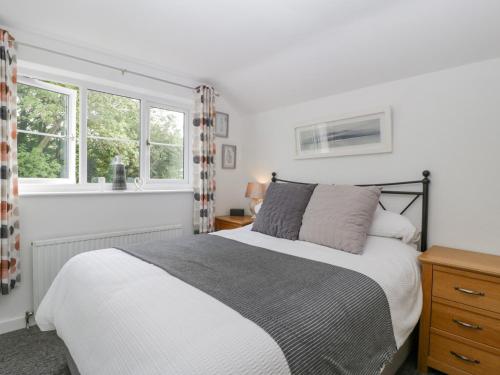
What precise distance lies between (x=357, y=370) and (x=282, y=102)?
2.52 meters

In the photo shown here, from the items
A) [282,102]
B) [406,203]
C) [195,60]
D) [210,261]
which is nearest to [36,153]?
[195,60]

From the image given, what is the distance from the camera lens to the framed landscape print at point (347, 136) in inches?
88.6

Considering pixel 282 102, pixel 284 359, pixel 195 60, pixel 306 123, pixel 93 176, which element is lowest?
pixel 284 359

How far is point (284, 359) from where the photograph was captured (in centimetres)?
79

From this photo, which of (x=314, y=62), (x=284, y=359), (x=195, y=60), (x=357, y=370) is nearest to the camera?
(x=284, y=359)

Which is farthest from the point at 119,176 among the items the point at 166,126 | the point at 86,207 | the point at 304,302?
the point at 304,302

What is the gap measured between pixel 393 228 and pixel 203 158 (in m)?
1.88

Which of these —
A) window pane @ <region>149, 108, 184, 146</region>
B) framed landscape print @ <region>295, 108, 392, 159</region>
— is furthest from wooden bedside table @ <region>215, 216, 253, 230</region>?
window pane @ <region>149, 108, 184, 146</region>

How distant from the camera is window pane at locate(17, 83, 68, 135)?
2.14 meters

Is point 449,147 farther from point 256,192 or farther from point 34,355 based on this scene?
point 34,355

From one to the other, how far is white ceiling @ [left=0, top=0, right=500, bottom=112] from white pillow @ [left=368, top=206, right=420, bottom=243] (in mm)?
1115

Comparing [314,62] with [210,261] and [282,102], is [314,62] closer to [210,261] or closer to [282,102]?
[282,102]

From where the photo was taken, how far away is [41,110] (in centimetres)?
223

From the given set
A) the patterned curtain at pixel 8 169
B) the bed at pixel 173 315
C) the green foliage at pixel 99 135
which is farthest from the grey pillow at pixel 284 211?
the patterned curtain at pixel 8 169
